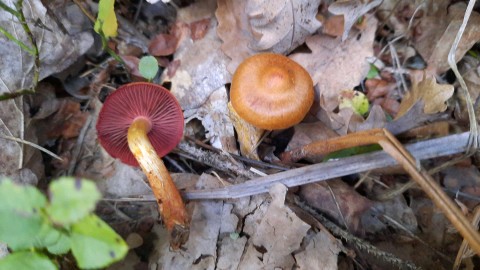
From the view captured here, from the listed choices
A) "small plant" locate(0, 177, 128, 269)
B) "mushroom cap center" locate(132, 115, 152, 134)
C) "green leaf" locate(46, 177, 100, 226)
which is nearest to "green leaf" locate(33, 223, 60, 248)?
"small plant" locate(0, 177, 128, 269)

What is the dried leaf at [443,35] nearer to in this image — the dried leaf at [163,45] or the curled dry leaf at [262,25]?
the curled dry leaf at [262,25]

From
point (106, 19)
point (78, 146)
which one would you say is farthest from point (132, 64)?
point (78, 146)

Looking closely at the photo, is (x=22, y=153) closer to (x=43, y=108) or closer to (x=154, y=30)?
(x=43, y=108)

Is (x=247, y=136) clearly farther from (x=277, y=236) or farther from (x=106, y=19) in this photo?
(x=106, y=19)

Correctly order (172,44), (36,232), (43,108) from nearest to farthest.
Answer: (36,232) → (43,108) → (172,44)

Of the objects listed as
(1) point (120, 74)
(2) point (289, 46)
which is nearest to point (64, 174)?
(1) point (120, 74)

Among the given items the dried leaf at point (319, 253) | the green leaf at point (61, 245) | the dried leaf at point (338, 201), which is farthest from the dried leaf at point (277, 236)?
the green leaf at point (61, 245)
